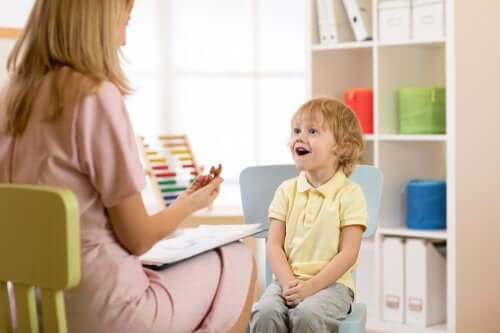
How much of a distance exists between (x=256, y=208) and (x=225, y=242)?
2.29ft

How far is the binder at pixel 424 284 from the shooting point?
3.38 meters

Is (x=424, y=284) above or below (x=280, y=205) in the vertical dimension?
below

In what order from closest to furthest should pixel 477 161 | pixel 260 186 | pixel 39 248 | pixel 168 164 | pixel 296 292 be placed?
pixel 39 248 < pixel 296 292 < pixel 260 186 < pixel 477 161 < pixel 168 164

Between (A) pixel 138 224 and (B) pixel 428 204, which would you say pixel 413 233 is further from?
(A) pixel 138 224

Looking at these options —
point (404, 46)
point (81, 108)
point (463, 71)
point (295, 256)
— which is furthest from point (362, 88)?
point (81, 108)

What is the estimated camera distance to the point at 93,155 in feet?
5.11

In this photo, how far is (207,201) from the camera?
1.82 metres

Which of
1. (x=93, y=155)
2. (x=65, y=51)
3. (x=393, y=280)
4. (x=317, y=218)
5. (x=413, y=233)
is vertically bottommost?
(x=393, y=280)

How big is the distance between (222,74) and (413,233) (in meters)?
1.51

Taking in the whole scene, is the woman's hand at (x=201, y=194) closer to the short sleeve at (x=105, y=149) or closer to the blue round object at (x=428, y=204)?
the short sleeve at (x=105, y=149)

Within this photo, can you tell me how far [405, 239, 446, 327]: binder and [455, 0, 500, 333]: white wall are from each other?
140mm

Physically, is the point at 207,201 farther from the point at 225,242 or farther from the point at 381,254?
the point at 381,254

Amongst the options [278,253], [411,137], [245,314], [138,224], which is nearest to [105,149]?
[138,224]

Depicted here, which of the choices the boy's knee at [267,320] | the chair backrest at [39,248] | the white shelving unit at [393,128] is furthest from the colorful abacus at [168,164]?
the chair backrest at [39,248]
